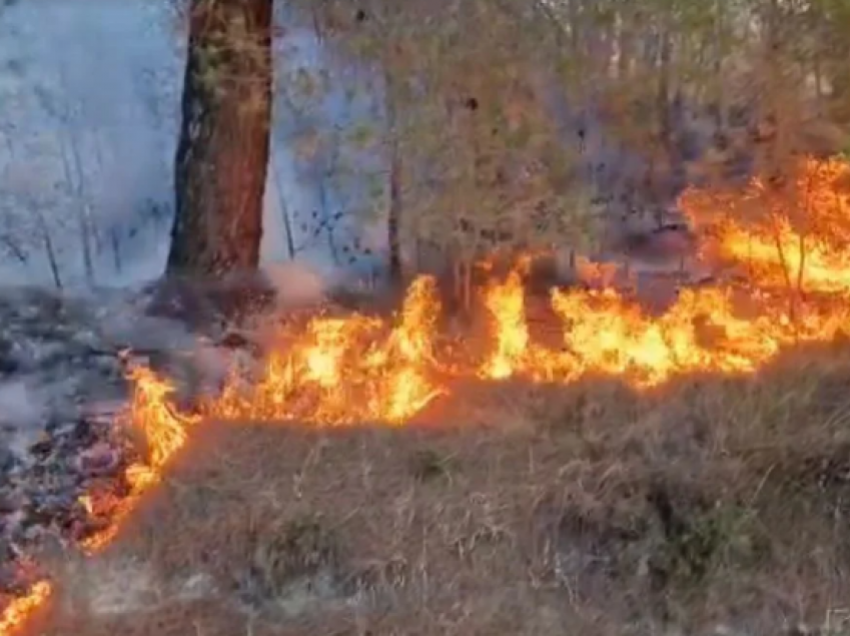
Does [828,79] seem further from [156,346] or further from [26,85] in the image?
[26,85]

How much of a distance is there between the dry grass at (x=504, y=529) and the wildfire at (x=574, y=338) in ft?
0.70

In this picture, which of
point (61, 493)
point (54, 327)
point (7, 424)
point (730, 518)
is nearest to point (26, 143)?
point (54, 327)

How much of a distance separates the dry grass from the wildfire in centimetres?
21

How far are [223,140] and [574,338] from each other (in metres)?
1.86

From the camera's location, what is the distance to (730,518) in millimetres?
4086

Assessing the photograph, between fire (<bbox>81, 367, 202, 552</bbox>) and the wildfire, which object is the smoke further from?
fire (<bbox>81, 367, 202, 552</bbox>)

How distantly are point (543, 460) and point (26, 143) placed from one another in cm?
443

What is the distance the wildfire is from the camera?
4695 millimetres

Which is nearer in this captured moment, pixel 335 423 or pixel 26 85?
pixel 335 423

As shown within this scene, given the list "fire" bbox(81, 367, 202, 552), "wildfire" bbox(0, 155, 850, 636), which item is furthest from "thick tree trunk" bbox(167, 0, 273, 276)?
"fire" bbox(81, 367, 202, 552)

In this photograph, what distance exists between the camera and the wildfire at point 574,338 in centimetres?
470

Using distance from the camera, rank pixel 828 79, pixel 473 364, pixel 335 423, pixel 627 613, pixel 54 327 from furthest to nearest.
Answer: pixel 54 327 → pixel 828 79 → pixel 473 364 → pixel 335 423 → pixel 627 613

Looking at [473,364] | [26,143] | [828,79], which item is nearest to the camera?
[473,364]

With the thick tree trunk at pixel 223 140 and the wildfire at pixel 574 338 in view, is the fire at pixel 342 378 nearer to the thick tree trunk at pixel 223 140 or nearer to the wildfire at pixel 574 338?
the wildfire at pixel 574 338
